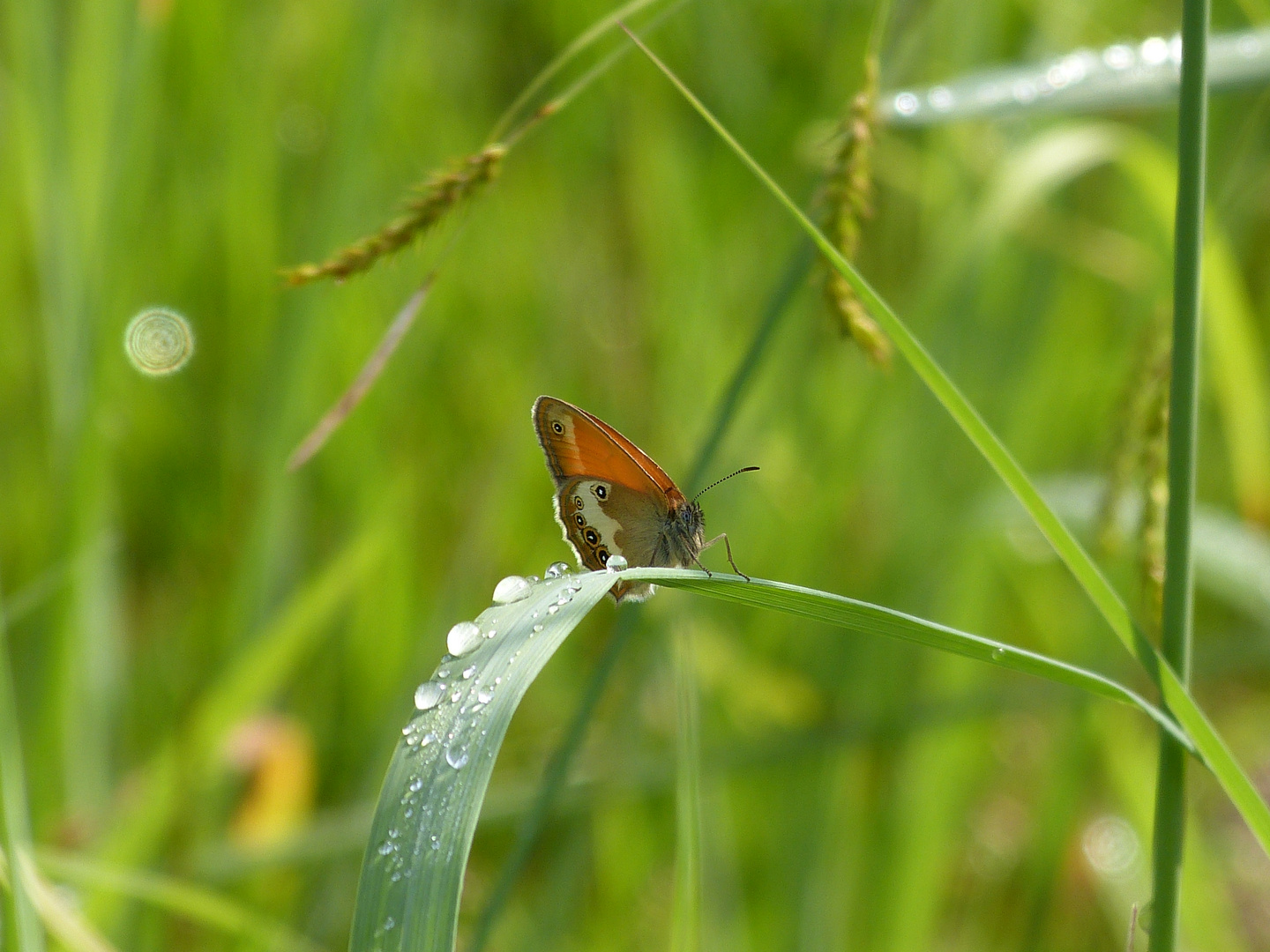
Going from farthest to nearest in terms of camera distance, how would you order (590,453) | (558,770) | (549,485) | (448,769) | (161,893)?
(549,485) < (590,453) < (161,893) < (558,770) < (448,769)

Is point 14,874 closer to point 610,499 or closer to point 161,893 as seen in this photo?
point 161,893

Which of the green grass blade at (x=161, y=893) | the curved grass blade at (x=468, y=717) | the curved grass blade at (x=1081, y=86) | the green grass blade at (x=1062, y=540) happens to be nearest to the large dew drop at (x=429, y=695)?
the curved grass blade at (x=468, y=717)

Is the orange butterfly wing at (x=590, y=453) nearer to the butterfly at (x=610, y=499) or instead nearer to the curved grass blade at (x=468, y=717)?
the butterfly at (x=610, y=499)

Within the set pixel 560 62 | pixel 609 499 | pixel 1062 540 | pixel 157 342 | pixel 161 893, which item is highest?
pixel 157 342

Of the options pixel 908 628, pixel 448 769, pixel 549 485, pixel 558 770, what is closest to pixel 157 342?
pixel 549 485

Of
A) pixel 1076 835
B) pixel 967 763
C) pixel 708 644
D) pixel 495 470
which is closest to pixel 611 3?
pixel 495 470
